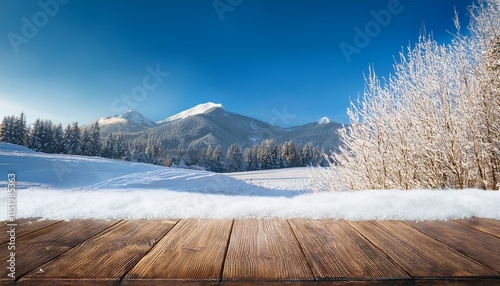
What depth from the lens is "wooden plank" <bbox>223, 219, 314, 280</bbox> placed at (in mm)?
646

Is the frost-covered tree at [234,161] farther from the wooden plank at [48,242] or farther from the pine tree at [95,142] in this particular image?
the wooden plank at [48,242]

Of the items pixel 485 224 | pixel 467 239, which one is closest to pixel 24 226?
pixel 467 239

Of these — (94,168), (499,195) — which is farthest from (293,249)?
(94,168)

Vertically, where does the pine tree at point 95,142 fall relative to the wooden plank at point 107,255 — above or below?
above

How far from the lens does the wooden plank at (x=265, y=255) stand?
2.12ft

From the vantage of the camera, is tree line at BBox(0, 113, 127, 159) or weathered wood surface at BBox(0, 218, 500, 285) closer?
weathered wood surface at BBox(0, 218, 500, 285)

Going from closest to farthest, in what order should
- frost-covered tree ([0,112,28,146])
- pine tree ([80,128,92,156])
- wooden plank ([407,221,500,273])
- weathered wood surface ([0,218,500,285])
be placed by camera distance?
1. weathered wood surface ([0,218,500,285])
2. wooden plank ([407,221,500,273])
3. frost-covered tree ([0,112,28,146])
4. pine tree ([80,128,92,156])

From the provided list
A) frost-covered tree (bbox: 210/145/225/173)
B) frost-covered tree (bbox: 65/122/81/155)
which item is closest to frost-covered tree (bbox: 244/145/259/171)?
frost-covered tree (bbox: 210/145/225/173)

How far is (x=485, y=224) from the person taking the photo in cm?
120

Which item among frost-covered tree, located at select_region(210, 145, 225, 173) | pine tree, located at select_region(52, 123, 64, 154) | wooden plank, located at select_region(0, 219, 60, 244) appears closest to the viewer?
wooden plank, located at select_region(0, 219, 60, 244)

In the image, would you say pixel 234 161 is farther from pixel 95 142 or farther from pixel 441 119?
pixel 441 119

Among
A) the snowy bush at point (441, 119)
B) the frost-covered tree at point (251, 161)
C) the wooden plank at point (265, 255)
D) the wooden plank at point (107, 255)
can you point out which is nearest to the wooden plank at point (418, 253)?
the wooden plank at point (265, 255)

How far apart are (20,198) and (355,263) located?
1.88 m

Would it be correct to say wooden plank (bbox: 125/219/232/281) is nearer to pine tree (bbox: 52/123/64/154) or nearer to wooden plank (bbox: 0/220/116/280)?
wooden plank (bbox: 0/220/116/280)
